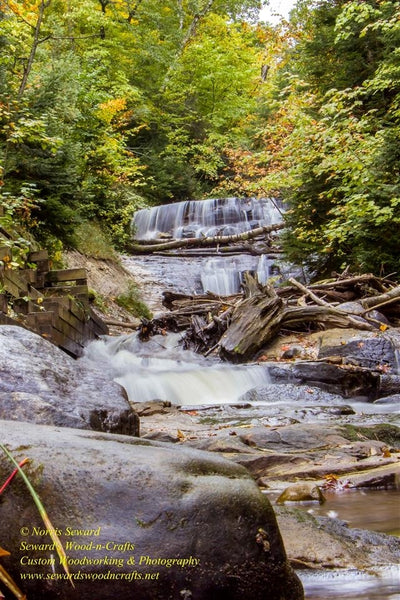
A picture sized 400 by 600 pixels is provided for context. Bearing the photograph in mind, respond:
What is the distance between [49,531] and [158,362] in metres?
9.21

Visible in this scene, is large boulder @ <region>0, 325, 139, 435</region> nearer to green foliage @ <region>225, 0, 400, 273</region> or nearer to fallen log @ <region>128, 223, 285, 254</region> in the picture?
green foliage @ <region>225, 0, 400, 273</region>

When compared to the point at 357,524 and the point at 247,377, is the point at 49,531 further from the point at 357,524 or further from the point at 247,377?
the point at 247,377

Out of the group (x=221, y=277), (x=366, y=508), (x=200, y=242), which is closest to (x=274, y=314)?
(x=366, y=508)

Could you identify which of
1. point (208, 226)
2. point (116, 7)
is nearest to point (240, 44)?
point (116, 7)

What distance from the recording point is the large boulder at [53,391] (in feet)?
10.8

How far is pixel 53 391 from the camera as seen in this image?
3.68 m

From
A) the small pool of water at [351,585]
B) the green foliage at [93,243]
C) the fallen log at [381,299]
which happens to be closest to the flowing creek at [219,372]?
the small pool of water at [351,585]

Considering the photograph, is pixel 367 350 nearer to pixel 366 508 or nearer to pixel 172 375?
pixel 172 375

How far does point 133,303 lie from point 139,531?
613 inches

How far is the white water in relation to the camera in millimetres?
9414

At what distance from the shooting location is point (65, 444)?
82.2 inches

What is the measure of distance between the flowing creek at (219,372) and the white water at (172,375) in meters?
0.02

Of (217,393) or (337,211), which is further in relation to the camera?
(337,211)

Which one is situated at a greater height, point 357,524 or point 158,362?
point 357,524
